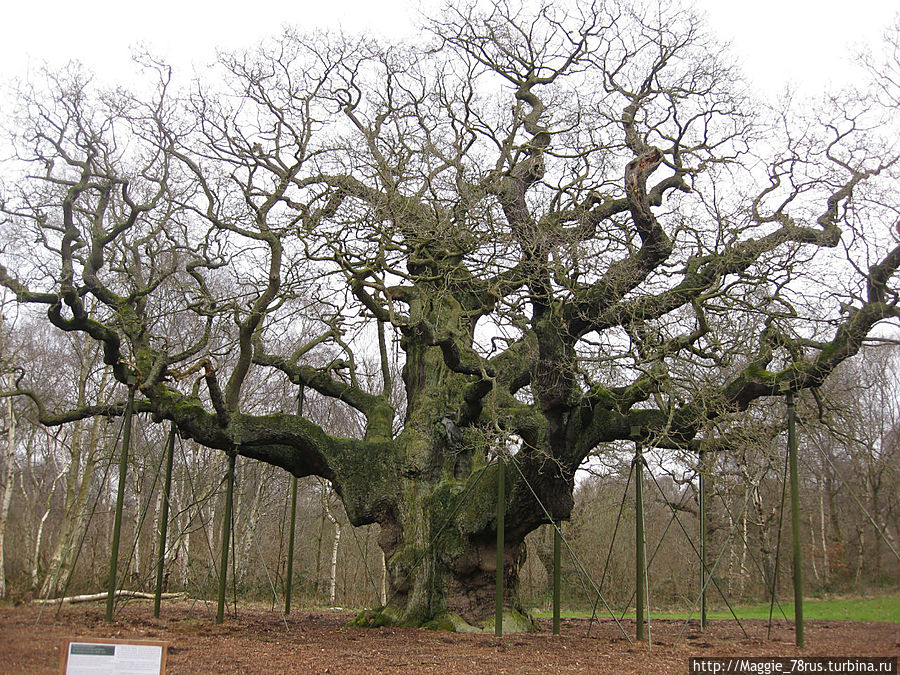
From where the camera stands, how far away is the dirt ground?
7.66 m

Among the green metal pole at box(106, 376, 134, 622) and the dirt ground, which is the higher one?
the green metal pole at box(106, 376, 134, 622)

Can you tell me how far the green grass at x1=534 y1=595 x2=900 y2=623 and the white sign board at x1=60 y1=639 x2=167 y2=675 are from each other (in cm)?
1351

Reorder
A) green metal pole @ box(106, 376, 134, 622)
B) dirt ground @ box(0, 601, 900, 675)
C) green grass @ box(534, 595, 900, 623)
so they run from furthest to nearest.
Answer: green grass @ box(534, 595, 900, 623) < green metal pole @ box(106, 376, 134, 622) < dirt ground @ box(0, 601, 900, 675)

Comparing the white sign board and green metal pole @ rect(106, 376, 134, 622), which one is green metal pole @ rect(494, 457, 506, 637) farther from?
the white sign board

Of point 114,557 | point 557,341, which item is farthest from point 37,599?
point 557,341

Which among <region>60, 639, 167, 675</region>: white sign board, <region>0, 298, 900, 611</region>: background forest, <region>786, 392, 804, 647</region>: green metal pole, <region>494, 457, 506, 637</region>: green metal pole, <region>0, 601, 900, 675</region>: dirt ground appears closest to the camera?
<region>60, 639, 167, 675</region>: white sign board

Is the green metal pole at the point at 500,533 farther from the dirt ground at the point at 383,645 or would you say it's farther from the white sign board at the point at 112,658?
the white sign board at the point at 112,658

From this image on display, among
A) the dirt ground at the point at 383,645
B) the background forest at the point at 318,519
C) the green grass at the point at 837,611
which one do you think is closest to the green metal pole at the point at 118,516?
the dirt ground at the point at 383,645

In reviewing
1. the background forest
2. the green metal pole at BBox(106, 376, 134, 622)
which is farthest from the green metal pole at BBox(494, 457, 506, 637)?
the background forest

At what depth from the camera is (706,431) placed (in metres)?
9.10

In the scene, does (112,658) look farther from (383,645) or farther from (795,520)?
(795,520)

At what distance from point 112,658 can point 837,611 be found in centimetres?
1814

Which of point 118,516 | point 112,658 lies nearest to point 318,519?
point 118,516

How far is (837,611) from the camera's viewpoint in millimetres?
17453
